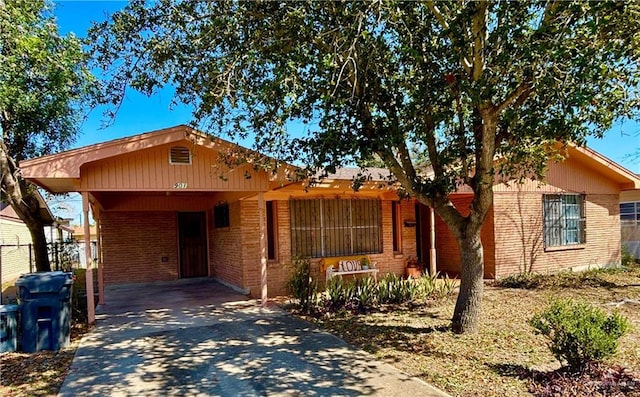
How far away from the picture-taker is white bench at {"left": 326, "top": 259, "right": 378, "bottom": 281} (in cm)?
1066

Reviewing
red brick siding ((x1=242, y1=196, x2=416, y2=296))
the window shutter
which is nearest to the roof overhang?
the window shutter

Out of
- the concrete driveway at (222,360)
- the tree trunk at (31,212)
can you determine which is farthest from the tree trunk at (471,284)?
the tree trunk at (31,212)

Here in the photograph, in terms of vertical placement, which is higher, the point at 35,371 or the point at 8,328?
the point at 8,328

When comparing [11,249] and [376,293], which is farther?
[11,249]

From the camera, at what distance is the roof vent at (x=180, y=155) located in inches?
341

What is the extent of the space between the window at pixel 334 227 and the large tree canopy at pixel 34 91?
5.86 meters

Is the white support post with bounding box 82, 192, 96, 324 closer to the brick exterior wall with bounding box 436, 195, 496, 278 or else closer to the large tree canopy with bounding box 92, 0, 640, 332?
the large tree canopy with bounding box 92, 0, 640, 332

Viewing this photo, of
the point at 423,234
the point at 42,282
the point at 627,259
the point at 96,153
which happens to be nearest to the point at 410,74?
the point at 96,153

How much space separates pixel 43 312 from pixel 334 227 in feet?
23.2

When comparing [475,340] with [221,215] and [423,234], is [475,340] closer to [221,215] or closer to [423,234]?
[423,234]

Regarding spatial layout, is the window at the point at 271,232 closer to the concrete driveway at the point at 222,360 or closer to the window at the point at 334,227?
the window at the point at 334,227

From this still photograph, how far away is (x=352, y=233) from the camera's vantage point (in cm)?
1212

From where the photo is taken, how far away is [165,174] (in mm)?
8594

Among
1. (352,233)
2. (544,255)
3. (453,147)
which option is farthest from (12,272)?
(544,255)
